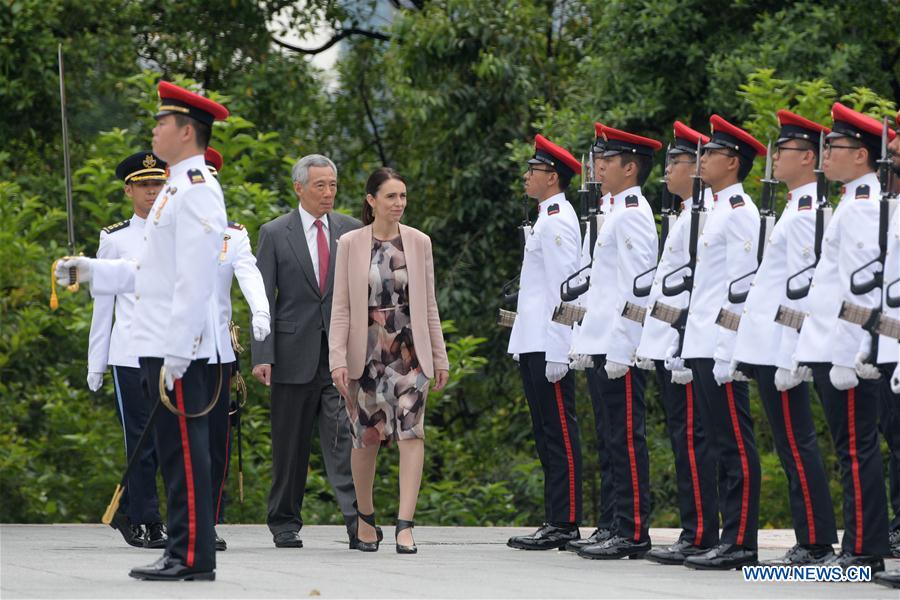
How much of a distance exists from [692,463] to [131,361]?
309cm

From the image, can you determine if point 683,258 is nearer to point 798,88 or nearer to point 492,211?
point 798,88

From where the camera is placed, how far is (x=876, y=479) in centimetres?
774

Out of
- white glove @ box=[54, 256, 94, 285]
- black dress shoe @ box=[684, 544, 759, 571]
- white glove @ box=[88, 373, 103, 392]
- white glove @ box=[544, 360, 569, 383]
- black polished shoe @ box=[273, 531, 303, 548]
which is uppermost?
white glove @ box=[54, 256, 94, 285]

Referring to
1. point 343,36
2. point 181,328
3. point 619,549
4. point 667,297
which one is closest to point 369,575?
point 181,328

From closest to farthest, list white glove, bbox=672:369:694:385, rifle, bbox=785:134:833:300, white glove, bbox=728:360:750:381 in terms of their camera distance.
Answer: rifle, bbox=785:134:833:300 < white glove, bbox=728:360:750:381 < white glove, bbox=672:369:694:385

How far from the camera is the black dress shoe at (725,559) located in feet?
27.5

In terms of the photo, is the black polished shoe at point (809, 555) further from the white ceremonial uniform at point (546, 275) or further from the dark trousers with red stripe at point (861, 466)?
the white ceremonial uniform at point (546, 275)

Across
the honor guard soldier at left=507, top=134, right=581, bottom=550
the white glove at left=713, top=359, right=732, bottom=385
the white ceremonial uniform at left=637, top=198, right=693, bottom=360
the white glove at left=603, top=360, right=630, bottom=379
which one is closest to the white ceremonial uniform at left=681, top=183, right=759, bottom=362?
the white glove at left=713, top=359, right=732, bottom=385

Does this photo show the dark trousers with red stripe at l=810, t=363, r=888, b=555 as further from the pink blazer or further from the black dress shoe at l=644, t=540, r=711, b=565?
the pink blazer

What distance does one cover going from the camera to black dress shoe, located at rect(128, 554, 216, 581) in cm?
737

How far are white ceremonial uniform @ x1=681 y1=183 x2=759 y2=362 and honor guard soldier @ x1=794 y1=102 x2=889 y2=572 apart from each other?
2.30ft

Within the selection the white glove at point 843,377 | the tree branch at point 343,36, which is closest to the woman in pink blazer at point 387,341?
the white glove at point 843,377

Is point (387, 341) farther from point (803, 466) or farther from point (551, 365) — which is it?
point (803, 466)

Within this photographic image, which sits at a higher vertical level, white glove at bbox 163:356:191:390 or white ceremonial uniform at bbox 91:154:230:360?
white ceremonial uniform at bbox 91:154:230:360
